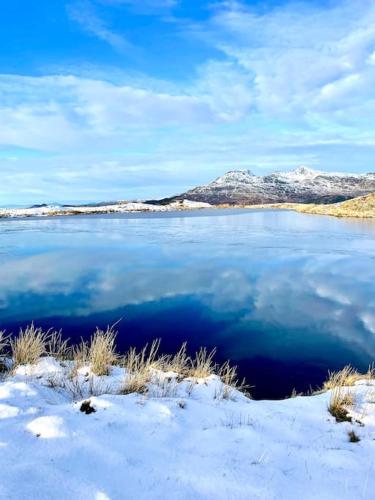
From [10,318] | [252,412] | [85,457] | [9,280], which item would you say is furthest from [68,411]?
[9,280]

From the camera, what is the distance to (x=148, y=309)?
12359 mm

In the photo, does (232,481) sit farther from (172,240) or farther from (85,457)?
(172,240)

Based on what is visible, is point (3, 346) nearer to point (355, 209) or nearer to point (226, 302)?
point (226, 302)

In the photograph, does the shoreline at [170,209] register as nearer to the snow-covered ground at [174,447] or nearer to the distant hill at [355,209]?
the distant hill at [355,209]

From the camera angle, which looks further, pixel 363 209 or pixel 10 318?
pixel 363 209

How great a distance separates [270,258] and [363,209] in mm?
47970

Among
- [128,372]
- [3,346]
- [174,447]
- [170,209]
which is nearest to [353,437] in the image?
[174,447]

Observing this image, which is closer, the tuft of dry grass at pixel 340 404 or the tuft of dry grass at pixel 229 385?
the tuft of dry grass at pixel 340 404

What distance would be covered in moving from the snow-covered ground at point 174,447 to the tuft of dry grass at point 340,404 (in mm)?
111

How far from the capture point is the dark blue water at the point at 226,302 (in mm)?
9016

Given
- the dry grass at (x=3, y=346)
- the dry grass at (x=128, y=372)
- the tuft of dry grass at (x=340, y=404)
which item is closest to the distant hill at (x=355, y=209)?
the dry grass at (x=128, y=372)

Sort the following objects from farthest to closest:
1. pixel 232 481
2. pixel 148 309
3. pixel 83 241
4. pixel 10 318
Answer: pixel 83 241 → pixel 148 309 → pixel 10 318 → pixel 232 481

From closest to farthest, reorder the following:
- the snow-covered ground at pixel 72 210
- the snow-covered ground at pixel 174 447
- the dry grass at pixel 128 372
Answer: the snow-covered ground at pixel 174 447 → the dry grass at pixel 128 372 → the snow-covered ground at pixel 72 210

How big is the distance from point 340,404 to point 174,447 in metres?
2.81
